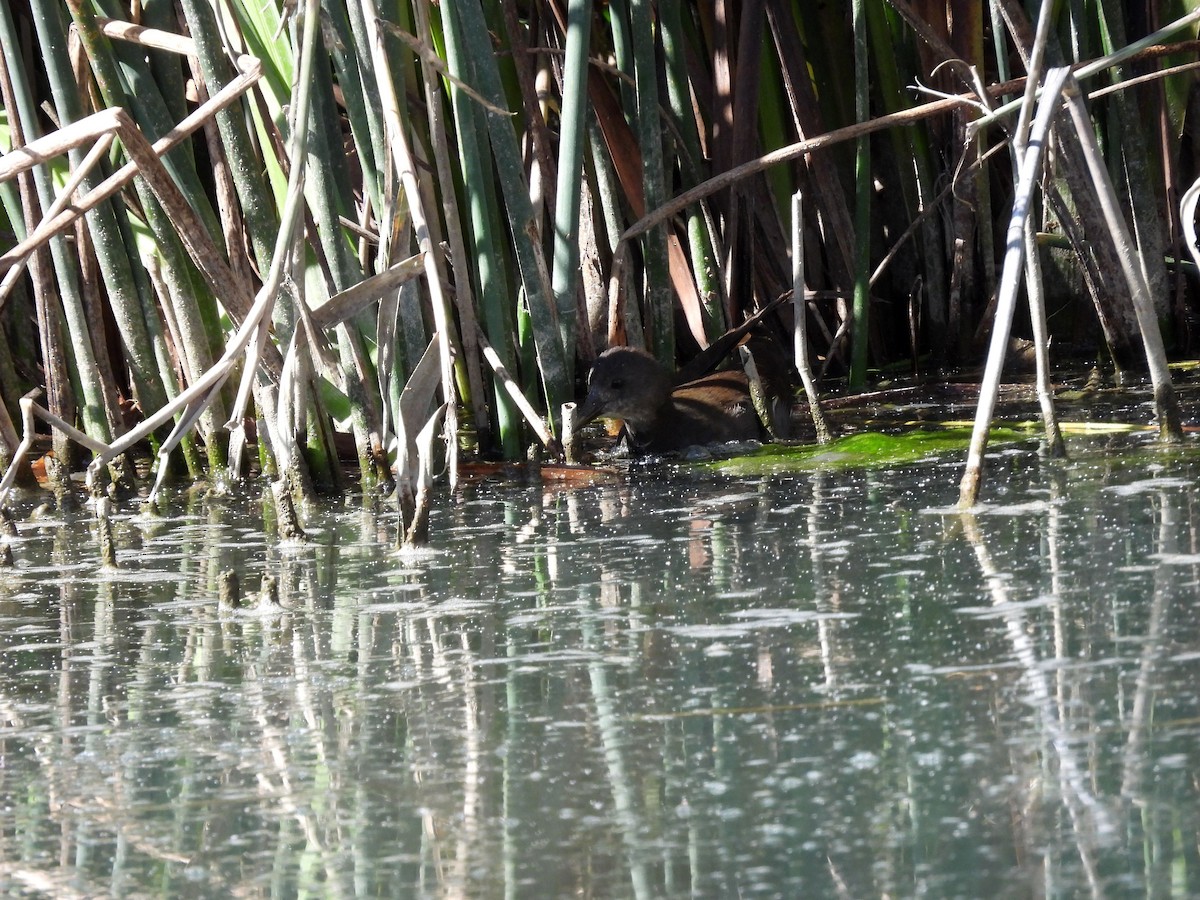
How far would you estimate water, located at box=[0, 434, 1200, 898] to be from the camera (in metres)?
1.61

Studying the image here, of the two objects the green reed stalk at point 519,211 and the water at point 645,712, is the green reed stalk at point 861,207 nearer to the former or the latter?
the green reed stalk at point 519,211

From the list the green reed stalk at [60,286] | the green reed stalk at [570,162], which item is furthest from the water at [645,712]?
the green reed stalk at [60,286]

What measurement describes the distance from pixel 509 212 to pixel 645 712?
2.40 meters

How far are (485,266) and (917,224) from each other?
1.93 metres

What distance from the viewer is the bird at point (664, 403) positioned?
16.3 feet

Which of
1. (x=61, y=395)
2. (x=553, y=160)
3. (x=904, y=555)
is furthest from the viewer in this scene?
(x=553, y=160)

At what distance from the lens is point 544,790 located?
1830 mm

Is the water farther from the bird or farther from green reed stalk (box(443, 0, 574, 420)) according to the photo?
the bird

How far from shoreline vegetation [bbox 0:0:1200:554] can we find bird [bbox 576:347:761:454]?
0.18 meters

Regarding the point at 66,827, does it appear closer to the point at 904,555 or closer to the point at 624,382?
the point at 904,555

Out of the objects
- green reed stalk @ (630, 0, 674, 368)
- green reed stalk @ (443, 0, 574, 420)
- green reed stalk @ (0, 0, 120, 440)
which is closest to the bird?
green reed stalk @ (630, 0, 674, 368)

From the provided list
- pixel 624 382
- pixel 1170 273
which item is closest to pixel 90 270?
pixel 624 382

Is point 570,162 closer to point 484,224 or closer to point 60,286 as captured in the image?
point 484,224

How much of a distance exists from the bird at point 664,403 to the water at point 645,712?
152cm
